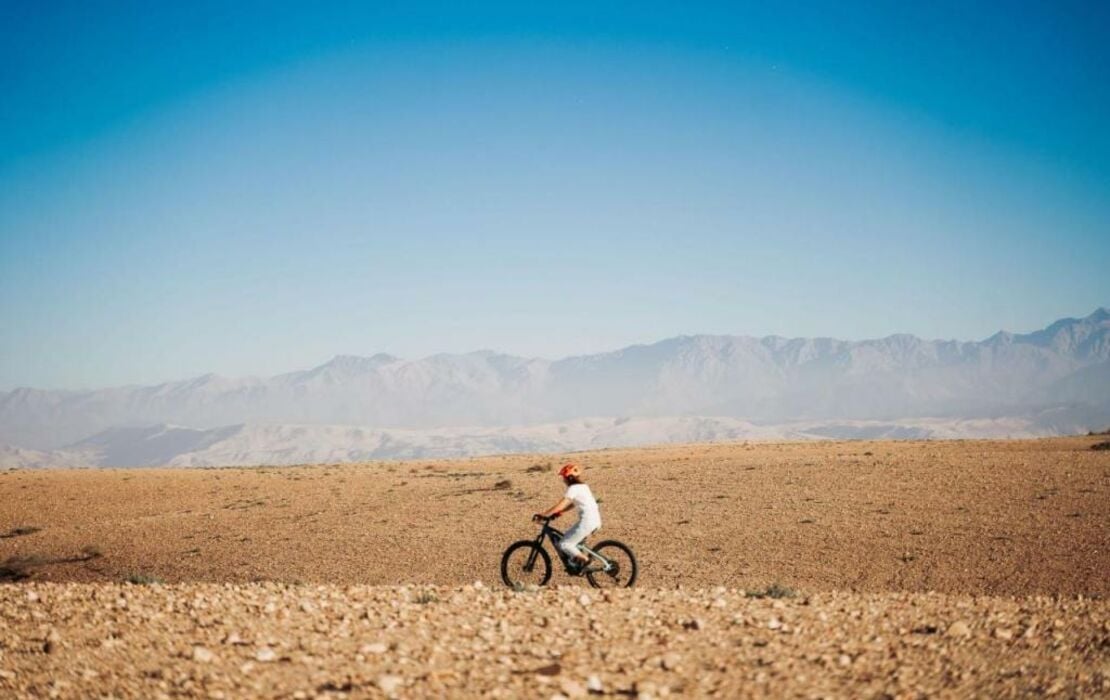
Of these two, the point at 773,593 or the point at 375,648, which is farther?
the point at 773,593

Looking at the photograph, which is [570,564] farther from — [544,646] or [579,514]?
[544,646]

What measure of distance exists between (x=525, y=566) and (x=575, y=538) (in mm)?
1585

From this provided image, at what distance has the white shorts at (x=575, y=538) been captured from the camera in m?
13.4

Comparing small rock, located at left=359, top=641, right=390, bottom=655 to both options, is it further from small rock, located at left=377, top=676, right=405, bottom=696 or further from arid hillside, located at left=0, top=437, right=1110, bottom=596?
arid hillside, located at left=0, top=437, right=1110, bottom=596

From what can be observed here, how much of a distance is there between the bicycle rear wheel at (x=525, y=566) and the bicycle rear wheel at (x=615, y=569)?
930mm

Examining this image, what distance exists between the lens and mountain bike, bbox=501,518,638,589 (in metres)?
13.7

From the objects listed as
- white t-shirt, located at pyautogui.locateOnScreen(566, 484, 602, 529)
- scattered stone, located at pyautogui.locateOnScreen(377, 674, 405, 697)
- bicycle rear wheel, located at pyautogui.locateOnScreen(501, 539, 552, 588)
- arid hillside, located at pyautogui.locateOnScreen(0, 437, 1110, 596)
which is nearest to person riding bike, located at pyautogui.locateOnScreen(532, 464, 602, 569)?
white t-shirt, located at pyautogui.locateOnScreen(566, 484, 602, 529)

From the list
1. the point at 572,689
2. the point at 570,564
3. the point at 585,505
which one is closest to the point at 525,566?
the point at 570,564

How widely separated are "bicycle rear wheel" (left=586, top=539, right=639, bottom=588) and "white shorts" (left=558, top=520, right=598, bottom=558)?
18.8 inches

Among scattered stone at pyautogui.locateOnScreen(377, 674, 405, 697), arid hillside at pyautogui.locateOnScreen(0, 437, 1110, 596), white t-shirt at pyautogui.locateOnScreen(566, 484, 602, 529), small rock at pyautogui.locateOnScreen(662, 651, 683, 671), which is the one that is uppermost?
white t-shirt at pyautogui.locateOnScreen(566, 484, 602, 529)

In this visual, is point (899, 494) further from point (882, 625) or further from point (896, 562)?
point (882, 625)

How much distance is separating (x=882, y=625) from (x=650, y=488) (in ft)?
75.9

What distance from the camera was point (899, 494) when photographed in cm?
2831

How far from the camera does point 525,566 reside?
14.5m
